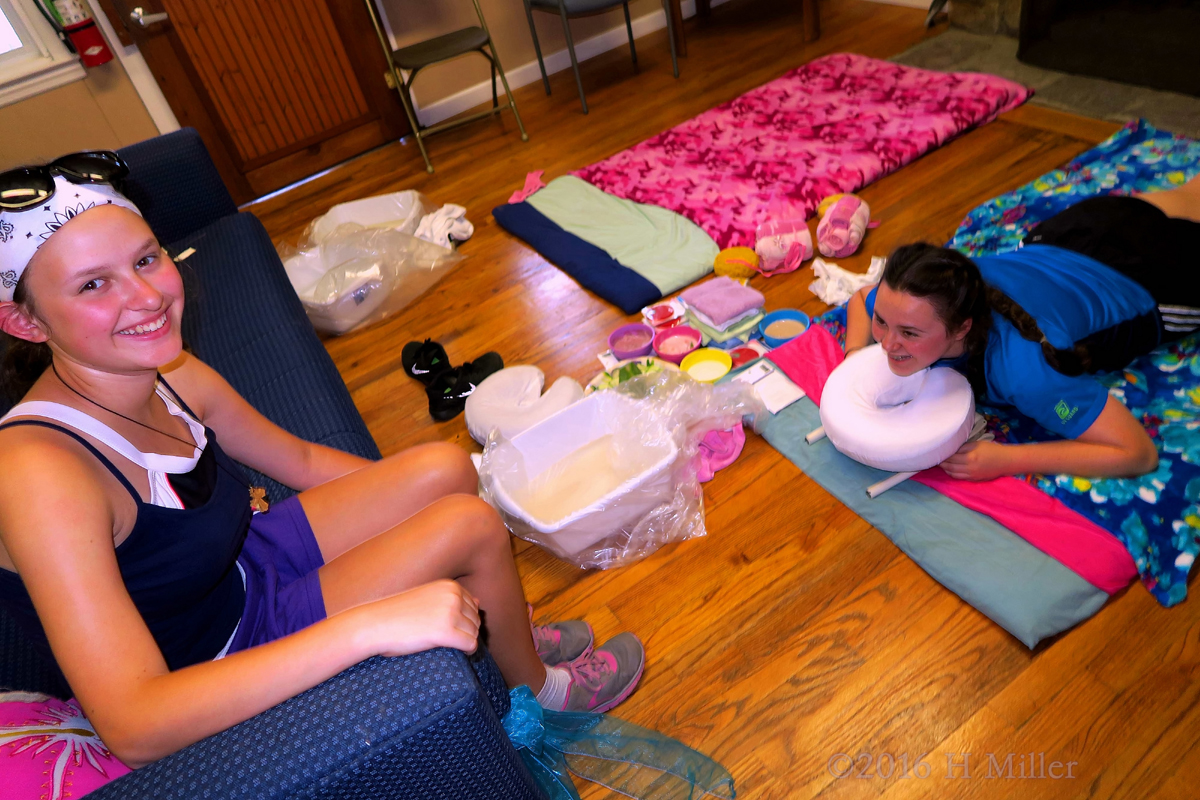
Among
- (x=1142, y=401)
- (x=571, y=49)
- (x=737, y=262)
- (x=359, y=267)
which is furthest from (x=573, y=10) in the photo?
(x=1142, y=401)

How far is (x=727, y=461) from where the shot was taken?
1787mm

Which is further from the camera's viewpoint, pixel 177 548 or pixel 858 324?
pixel 858 324

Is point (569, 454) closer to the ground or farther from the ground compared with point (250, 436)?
closer to the ground

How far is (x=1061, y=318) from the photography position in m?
1.49

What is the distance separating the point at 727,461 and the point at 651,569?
344mm

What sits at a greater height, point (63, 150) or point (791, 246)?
point (63, 150)

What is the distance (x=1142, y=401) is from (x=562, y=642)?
1361 millimetres

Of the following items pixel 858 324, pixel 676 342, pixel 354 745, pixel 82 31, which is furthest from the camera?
pixel 82 31

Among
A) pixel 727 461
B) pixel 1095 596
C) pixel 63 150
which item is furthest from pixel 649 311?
pixel 63 150

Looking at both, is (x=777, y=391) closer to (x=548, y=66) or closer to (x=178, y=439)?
(x=178, y=439)

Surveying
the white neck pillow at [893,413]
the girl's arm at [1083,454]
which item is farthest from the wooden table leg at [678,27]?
the girl's arm at [1083,454]

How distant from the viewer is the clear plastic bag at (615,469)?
1.56 metres

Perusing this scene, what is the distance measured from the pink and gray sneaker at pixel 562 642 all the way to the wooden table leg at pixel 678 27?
3.34 m

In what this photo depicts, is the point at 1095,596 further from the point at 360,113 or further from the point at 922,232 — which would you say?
the point at 360,113
